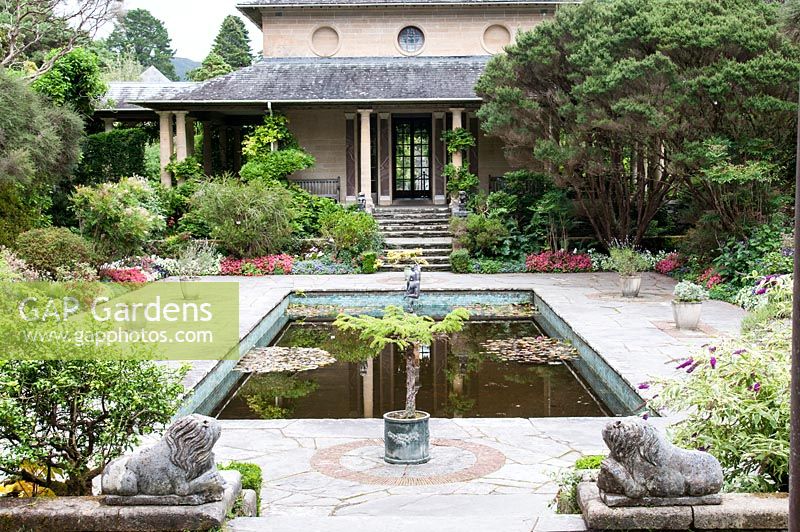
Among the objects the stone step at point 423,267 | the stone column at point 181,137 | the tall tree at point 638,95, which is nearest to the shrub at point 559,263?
the tall tree at point 638,95

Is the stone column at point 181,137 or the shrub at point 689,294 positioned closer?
the shrub at point 689,294

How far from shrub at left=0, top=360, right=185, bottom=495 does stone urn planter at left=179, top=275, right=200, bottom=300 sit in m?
10.3

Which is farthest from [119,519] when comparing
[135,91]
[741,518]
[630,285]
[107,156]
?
[135,91]

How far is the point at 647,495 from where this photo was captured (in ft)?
14.6

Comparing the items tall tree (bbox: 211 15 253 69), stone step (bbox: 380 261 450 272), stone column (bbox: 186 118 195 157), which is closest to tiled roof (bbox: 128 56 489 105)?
stone column (bbox: 186 118 195 157)

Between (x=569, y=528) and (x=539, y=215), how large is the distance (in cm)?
1657

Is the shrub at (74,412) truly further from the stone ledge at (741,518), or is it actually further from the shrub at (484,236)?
the shrub at (484,236)

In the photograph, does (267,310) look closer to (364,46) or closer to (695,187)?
(695,187)

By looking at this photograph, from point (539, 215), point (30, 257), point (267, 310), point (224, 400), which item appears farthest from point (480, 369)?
point (539, 215)

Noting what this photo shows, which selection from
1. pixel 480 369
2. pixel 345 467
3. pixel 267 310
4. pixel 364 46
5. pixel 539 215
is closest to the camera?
pixel 345 467

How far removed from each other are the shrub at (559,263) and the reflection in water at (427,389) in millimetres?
7694

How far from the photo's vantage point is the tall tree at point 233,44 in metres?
53.0

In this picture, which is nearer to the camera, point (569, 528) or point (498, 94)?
point (569, 528)

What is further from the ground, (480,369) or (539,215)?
(539,215)
